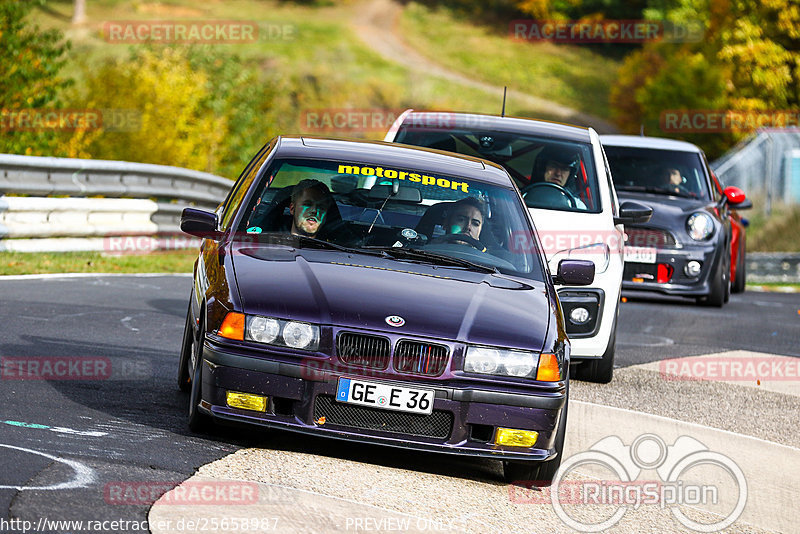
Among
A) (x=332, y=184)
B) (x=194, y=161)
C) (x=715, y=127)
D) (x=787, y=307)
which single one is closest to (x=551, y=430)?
(x=332, y=184)

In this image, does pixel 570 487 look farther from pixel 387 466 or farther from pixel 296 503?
pixel 296 503

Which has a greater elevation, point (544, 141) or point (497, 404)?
point (544, 141)

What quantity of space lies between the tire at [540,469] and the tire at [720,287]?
30.5 ft

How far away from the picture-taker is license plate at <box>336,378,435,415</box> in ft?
18.7

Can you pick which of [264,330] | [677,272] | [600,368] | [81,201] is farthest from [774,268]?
[264,330]

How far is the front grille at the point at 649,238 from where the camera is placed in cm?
1460

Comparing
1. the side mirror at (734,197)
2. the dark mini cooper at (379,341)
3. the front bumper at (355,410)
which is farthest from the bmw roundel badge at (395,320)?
the side mirror at (734,197)

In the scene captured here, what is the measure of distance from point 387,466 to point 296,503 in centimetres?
95

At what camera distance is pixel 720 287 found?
1523 cm

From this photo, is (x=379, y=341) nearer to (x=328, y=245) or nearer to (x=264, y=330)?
(x=264, y=330)

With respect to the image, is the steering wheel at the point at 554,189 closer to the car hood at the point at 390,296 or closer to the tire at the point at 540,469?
the car hood at the point at 390,296

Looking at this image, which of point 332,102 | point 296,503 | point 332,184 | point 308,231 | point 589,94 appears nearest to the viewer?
point 296,503

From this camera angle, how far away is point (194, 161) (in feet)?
104

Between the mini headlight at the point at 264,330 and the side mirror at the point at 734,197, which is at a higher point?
the side mirror at the point at 734,197
